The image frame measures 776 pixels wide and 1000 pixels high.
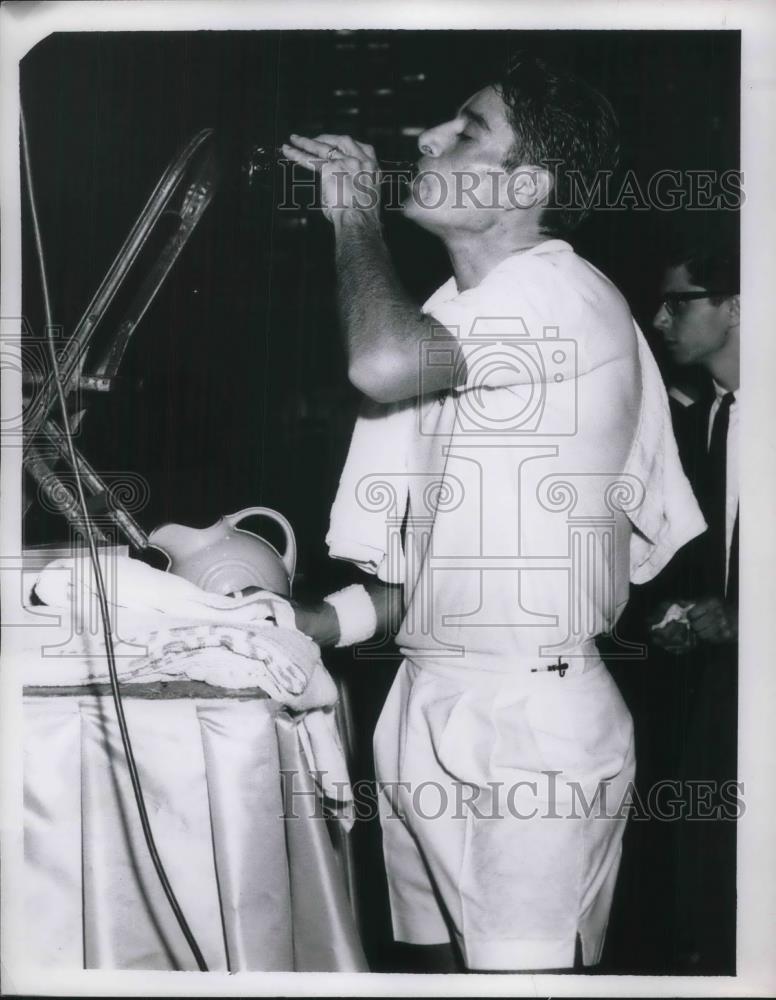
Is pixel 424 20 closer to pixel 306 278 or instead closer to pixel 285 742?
pixel 306 278

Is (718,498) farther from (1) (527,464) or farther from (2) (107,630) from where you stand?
(2) (107,630)

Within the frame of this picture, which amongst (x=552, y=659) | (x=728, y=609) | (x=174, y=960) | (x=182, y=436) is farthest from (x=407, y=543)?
(x=174, y=960)

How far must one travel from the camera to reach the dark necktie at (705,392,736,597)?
159 cm

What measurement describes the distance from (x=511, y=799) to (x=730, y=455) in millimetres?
639

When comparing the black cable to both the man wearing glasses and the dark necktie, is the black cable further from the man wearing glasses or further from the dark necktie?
the dark necktie

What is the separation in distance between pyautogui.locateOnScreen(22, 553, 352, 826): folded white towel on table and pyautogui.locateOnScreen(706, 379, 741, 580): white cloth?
0.67m

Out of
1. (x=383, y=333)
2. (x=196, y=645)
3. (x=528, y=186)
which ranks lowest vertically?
(x=196, y=645)

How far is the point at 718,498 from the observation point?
1.59 metres

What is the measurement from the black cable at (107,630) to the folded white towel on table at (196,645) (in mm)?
16

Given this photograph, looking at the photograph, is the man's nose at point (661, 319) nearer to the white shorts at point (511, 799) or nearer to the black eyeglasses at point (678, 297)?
the black eyeglasses at point (678, 297)

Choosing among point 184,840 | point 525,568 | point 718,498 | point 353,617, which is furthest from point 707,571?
point 184,840

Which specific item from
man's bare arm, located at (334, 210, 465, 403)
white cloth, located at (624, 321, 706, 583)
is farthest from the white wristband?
white cloth, located at (624, 321, 706, 583)

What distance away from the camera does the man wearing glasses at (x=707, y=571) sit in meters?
1.58

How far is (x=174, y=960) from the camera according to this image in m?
1.60
